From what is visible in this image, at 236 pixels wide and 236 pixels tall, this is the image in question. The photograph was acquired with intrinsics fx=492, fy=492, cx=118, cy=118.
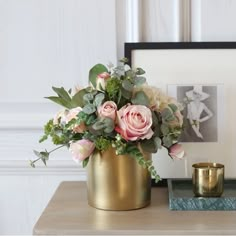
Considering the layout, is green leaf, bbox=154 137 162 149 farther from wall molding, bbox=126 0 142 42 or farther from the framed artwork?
wall molding, bbox=126 0 142 42

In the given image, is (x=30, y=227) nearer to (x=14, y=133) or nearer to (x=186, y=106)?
(x=14, y=133)

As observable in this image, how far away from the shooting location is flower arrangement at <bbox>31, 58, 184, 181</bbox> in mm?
757

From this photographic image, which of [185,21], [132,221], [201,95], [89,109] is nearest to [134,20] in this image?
[185,21]

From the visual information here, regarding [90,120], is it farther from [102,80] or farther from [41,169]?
[41,169]

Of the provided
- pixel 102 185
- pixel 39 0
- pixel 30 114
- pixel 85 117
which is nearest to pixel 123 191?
pixel 102 185

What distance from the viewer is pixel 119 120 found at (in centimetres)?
76

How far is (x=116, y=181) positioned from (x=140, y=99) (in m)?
0.14

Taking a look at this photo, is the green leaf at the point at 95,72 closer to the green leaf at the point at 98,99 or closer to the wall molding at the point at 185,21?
the green leaf at the point at 98,99

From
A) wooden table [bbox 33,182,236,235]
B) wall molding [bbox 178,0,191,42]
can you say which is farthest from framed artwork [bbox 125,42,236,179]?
wooden table [bbox 33,182,236,235]

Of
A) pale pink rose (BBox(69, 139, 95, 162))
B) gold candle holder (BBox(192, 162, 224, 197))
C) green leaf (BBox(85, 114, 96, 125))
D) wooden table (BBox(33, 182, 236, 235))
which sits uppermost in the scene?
green leaf (BBox(85, 114, 96, 125))

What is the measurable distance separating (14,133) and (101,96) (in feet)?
1.20

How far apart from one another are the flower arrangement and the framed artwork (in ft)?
0.47

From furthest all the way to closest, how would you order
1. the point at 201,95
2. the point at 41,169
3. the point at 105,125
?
the point at 41,169
the point at 201,95
the point at 105,125

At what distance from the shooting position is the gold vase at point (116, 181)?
80cm
